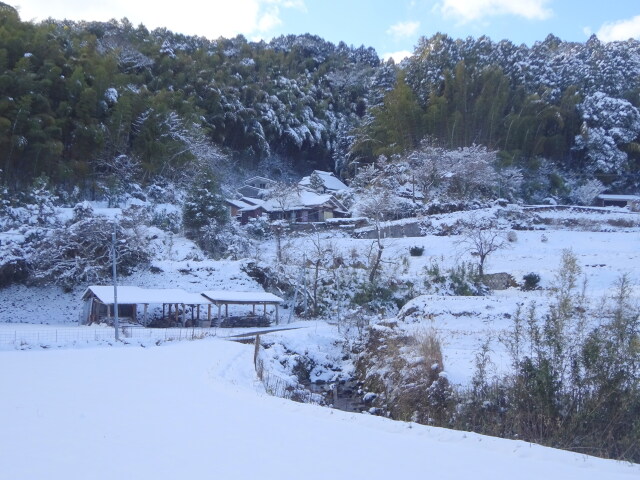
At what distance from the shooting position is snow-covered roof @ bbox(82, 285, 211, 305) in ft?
72.3

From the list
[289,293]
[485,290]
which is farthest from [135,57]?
[485,290]

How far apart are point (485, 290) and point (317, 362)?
992 centimetres

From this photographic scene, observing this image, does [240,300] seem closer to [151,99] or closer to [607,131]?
[151,99]

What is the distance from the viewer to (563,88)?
47875mm

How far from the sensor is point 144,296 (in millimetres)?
22969

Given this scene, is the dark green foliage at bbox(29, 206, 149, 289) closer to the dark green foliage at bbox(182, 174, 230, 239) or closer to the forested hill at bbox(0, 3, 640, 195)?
the dark green foliage at bbox(182, 174, 230, 239)

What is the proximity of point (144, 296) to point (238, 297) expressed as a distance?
12.3 ft

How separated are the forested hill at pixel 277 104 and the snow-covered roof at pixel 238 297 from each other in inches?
470

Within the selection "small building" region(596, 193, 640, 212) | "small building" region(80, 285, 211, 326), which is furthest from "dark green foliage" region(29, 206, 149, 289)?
"small building" region(596, 193, 640, 212)

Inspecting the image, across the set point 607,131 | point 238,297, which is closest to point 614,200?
point 607,131

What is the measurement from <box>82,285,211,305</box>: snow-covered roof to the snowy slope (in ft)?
35.5

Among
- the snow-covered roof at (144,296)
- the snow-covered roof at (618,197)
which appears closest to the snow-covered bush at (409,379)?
the snow-covered roof at (144,296)

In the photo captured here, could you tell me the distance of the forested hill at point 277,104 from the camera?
3152 cm

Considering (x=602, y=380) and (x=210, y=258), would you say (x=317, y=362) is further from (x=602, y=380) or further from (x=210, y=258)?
(x=210, y=258)
